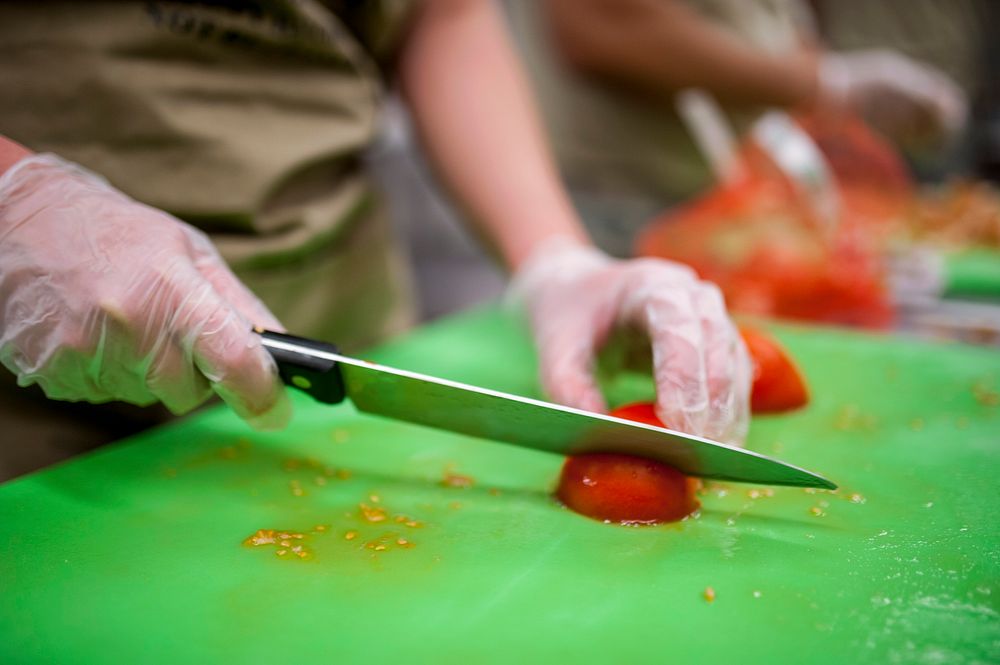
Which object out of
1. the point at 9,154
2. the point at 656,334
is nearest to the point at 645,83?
the point at 656,334

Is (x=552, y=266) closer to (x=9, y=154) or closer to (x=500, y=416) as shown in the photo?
(x=500, y=416)

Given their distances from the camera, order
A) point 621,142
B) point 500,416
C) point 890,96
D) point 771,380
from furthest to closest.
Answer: point 890,96 < point 621,142 < point 771,380 < point 500,416

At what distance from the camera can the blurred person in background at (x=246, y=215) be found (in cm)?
82

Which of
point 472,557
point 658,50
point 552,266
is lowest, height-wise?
point 472,557

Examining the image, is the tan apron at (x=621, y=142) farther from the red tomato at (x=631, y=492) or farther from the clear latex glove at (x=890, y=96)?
the red tomato at (x=631, y=492)

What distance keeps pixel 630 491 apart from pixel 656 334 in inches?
8.9

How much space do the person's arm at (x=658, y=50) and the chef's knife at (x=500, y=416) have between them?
164cm

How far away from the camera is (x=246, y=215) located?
1154mm

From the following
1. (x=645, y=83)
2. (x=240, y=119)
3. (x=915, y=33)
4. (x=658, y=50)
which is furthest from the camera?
(x=915, y=33)

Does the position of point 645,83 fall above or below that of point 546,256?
above

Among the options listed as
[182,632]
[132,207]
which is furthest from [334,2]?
[182,632]

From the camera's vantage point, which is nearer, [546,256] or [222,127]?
[222,127]

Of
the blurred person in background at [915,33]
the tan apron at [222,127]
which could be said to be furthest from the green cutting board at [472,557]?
the blurred person in background at [915,33]

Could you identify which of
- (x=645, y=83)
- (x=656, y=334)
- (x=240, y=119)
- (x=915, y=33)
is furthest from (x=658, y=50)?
Result: (x=915, y=33)
